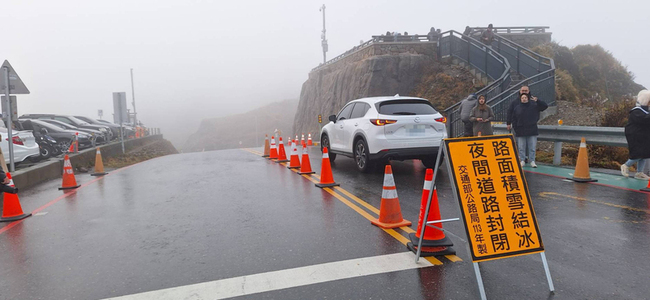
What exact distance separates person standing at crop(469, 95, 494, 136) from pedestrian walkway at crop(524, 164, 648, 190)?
133 cm

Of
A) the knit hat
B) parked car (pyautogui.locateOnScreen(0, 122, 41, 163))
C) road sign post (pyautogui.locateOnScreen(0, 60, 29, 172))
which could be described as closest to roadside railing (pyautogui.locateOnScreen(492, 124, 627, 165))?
the knit hat

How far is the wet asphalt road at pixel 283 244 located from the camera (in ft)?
11.8

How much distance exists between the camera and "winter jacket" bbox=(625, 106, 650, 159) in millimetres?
7569

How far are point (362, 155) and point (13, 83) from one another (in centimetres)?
862

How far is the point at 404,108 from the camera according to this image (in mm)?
9219

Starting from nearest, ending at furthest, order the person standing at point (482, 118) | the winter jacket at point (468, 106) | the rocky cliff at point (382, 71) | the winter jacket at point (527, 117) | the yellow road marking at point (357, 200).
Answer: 1. the yellow road marking at point (357, 200)
2. the winter jacket at point (527, 117)
3. the person standing at point (482, 118)
4. the winter jacket at point (468, 106)
5. the rocky cliff at point (382, 71)

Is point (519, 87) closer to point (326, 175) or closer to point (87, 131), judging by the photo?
point (326, 175)

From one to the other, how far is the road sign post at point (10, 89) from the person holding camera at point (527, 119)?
1179 cm

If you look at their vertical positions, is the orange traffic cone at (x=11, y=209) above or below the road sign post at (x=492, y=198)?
below

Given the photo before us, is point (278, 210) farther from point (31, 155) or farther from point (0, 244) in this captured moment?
point (31, 155)

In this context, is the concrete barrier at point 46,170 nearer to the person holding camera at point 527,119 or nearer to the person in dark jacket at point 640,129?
the person holding camera at point 527,119

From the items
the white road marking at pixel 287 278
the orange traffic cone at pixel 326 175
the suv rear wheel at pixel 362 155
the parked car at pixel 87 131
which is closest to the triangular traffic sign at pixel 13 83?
the orange traffic cone at pixel 326 175

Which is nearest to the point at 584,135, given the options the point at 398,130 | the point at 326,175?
the point at 398,130

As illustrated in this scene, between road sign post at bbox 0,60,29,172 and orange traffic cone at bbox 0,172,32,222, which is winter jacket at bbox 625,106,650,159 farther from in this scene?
road sign post at bbox 0,60,29,172
